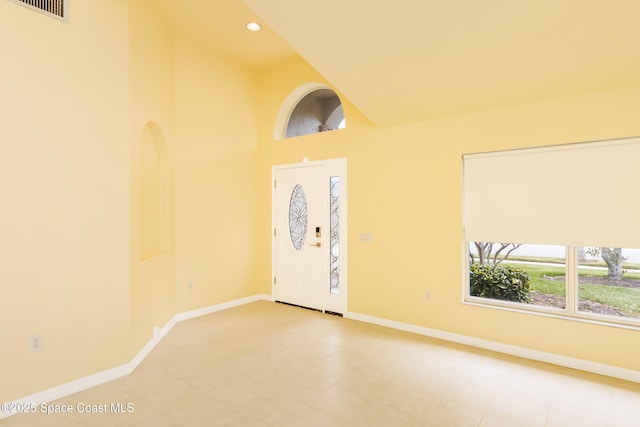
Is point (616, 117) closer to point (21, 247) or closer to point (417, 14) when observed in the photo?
point (417, 14)

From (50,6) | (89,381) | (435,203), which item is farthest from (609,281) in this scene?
(50,6)

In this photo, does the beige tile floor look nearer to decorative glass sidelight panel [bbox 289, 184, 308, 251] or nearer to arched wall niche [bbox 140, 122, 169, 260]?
arched wall niche [bbox 140, 122, 169, 260]

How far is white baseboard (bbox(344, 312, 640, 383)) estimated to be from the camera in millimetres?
2789

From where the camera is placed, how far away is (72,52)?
2.61 meters

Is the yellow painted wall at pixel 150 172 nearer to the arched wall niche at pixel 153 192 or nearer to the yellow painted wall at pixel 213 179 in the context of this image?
the arched wall niche at pixel 153 192

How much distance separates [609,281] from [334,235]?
2.99 meters

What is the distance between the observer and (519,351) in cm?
320

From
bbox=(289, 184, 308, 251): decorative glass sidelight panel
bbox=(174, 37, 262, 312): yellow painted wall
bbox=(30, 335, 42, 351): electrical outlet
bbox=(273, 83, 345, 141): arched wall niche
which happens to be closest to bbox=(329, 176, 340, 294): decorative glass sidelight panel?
bbox=(289, 184, 308, 251): decorative glass sidelight panel

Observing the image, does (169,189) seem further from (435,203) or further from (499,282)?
(499,282)

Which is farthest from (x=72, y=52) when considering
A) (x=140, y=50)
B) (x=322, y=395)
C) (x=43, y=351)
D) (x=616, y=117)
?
(x=616, y=117)

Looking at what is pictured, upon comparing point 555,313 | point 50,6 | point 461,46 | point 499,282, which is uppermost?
point 50,6

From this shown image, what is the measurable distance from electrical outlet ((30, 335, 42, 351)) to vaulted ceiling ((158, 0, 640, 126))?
295cm

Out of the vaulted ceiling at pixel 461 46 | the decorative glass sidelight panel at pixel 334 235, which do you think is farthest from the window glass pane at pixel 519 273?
the decorative glass sidelight panel at pixel 334 235

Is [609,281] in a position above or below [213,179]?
below
